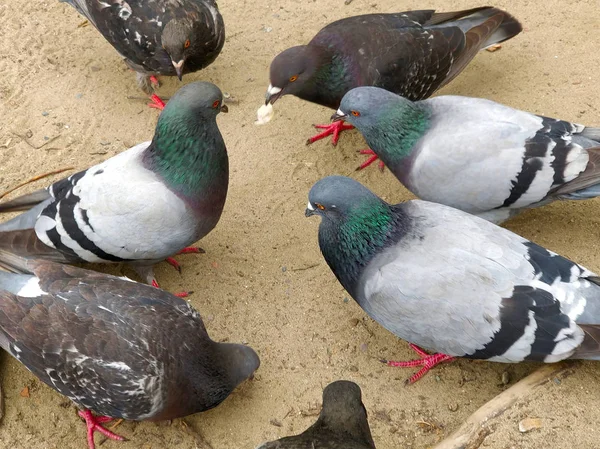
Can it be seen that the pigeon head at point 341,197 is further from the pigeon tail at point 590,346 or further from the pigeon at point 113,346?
the pigeon tail at point 590,346

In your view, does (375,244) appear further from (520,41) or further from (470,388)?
(520,41)

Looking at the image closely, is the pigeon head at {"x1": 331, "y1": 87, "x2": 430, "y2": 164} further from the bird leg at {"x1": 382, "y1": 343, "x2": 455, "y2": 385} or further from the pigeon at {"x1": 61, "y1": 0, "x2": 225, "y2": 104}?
the pigeon at {"x1": 61, "y1": 0, "x2": 225, "y2": 104}

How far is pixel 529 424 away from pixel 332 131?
3384 millimetres

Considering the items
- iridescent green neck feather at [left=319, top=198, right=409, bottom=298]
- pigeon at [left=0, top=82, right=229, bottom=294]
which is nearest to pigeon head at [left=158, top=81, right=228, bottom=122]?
pigeon at [left=0, top=82, right=229, bottom=294]

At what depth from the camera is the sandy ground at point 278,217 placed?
15.1ft

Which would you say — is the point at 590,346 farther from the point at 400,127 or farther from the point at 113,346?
the point at 113,346

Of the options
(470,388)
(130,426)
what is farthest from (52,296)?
(470,388)

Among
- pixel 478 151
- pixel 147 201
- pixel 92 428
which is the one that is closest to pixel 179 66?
→ pixel 147 201

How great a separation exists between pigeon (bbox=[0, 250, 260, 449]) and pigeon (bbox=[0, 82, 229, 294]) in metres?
0.39

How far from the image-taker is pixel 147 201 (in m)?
4.84

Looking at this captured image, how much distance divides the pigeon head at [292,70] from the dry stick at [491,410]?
3.00 m

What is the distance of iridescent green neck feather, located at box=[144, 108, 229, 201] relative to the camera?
194 inches

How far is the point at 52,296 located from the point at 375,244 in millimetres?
2042

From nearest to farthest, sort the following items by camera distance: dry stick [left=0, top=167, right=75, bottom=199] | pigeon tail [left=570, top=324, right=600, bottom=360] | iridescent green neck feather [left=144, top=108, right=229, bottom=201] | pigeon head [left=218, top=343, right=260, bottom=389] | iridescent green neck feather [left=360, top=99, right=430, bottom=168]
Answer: pigeon tail [left=570, top=324, right=600, bottom=360]
pigeon head [left=218, top=343, right=260, bottom=389]
iridescent green neck feather [left=144, top=108, right=229, bottom=201]
iridescent green neck feather [left=360, top=99, right=430, bottom=168]
dry stick [left=0, top=167, right=75, bottom=199]
